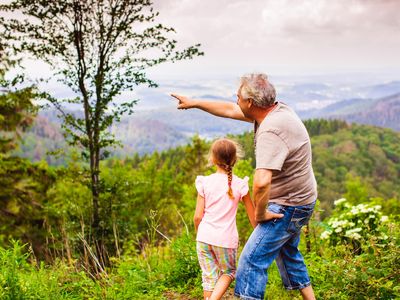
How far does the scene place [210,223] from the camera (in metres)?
3.99

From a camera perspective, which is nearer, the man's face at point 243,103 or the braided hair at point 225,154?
the man's face at point 243,103

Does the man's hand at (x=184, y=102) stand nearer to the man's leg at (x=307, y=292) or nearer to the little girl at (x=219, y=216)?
the little girl at (x=219, y=216)

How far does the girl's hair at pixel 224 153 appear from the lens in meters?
3.84

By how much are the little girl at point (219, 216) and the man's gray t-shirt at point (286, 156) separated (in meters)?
0.59

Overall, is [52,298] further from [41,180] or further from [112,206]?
[41,180]

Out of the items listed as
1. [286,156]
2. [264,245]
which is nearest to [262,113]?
[286,156]

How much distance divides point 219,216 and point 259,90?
1.27 meters

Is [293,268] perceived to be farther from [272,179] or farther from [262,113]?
[262,113]

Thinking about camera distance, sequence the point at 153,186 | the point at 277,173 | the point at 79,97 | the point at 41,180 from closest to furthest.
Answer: the point at 277,173 → the point at 79,97 → the point at 41,180 → the point at 153,186

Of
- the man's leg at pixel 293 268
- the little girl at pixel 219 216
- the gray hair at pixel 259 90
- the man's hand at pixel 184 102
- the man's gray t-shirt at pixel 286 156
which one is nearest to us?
the man's gray t-shirt at pixel 286 156

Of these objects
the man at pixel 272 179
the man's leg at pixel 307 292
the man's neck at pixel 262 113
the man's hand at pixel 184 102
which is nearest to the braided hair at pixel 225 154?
the man at pixel 272 179

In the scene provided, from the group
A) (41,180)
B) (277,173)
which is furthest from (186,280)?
(41,180)

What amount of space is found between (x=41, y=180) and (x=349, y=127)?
502ft

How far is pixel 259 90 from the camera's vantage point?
3.25 m
